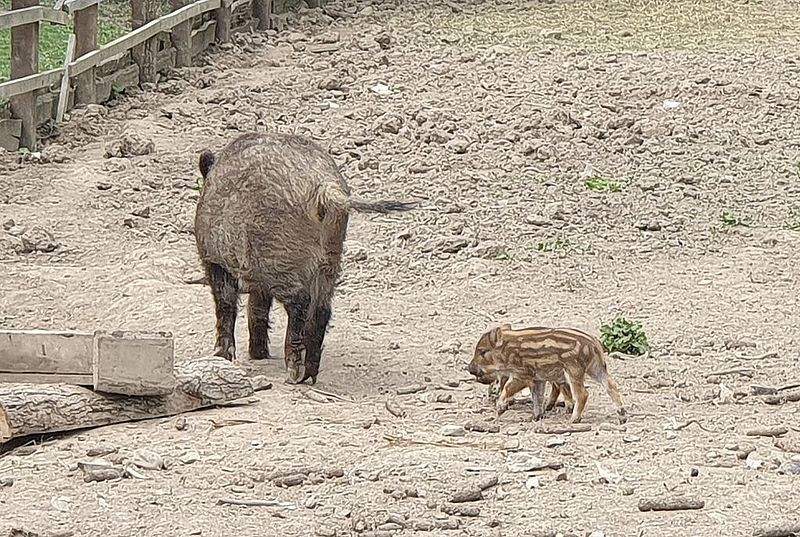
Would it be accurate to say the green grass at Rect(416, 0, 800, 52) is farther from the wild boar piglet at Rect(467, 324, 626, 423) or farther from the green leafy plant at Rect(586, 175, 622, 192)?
the wild boar piglet at Rect(467, 324, 626, 423)

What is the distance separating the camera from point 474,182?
36.8 feet

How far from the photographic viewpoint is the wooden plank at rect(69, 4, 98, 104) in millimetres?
12904

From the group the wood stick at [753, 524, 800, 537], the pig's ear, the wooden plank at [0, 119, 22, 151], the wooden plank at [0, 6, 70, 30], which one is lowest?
the wood stick at [753, 524, 800, 537]

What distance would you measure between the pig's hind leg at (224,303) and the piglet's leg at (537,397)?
6.09ft

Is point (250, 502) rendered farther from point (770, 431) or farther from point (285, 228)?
point (285, 228)

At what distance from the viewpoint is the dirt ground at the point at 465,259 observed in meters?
5.43

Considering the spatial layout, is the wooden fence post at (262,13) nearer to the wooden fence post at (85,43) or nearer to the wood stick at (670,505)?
the wooden fence post at (85,43)

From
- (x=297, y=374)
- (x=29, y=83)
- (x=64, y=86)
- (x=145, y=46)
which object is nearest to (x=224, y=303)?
(x=297, y=374)

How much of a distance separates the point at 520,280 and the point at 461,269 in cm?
39

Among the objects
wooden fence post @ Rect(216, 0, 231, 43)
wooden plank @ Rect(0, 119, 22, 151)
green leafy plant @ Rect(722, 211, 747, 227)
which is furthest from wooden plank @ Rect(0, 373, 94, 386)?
wooden fence post @ Rect(216, 0, 231, 43)

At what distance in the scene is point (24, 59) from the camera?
11867 millimetres

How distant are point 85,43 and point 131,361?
715 centimetres

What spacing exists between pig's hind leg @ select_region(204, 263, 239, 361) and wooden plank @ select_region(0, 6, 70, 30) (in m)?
4.34

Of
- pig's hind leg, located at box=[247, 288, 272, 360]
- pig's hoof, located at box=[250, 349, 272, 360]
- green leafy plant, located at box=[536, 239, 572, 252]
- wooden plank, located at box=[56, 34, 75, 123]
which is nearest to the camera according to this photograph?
pig's hind leg, located at box=[247, 288, 272, 360]
